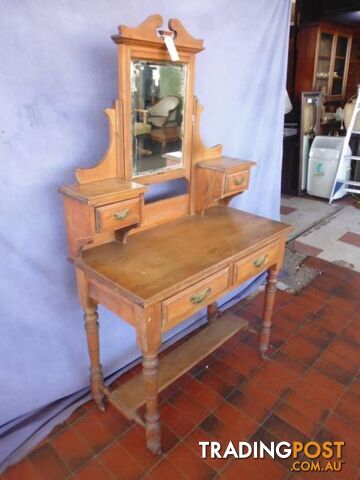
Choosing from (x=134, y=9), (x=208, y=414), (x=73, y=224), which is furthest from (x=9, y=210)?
(x=208, y=414)

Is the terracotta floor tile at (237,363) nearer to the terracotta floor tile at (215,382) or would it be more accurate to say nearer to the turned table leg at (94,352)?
the terracotta floor tile at (215,382)

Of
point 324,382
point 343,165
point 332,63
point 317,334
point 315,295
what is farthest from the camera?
point 332,63

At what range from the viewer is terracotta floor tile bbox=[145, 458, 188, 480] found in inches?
56.6

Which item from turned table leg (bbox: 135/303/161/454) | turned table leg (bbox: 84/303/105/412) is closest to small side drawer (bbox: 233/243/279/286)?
turned table leg (bbox: 135/303/161/454)

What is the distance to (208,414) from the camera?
1718 millimetres

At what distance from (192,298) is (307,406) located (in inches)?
36.1

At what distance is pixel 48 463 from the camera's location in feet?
4.88

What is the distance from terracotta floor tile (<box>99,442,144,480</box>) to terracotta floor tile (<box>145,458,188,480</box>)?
0.16ft

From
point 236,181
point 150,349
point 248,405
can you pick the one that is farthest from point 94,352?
point 236,181

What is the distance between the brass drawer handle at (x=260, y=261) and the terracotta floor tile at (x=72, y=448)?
3.44 feet

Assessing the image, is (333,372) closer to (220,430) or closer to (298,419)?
(298,419)

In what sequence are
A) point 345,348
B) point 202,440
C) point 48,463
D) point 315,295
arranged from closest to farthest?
point 48,463 → point 202,440 → point 345,348 → point 315,295

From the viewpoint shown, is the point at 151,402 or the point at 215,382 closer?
the point at 151,402

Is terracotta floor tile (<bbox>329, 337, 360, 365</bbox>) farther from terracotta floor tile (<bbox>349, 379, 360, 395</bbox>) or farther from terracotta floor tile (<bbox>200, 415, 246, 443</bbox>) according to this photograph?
terracotta floor tile (<bbox>200, 415, 246, 443</bbox>)
